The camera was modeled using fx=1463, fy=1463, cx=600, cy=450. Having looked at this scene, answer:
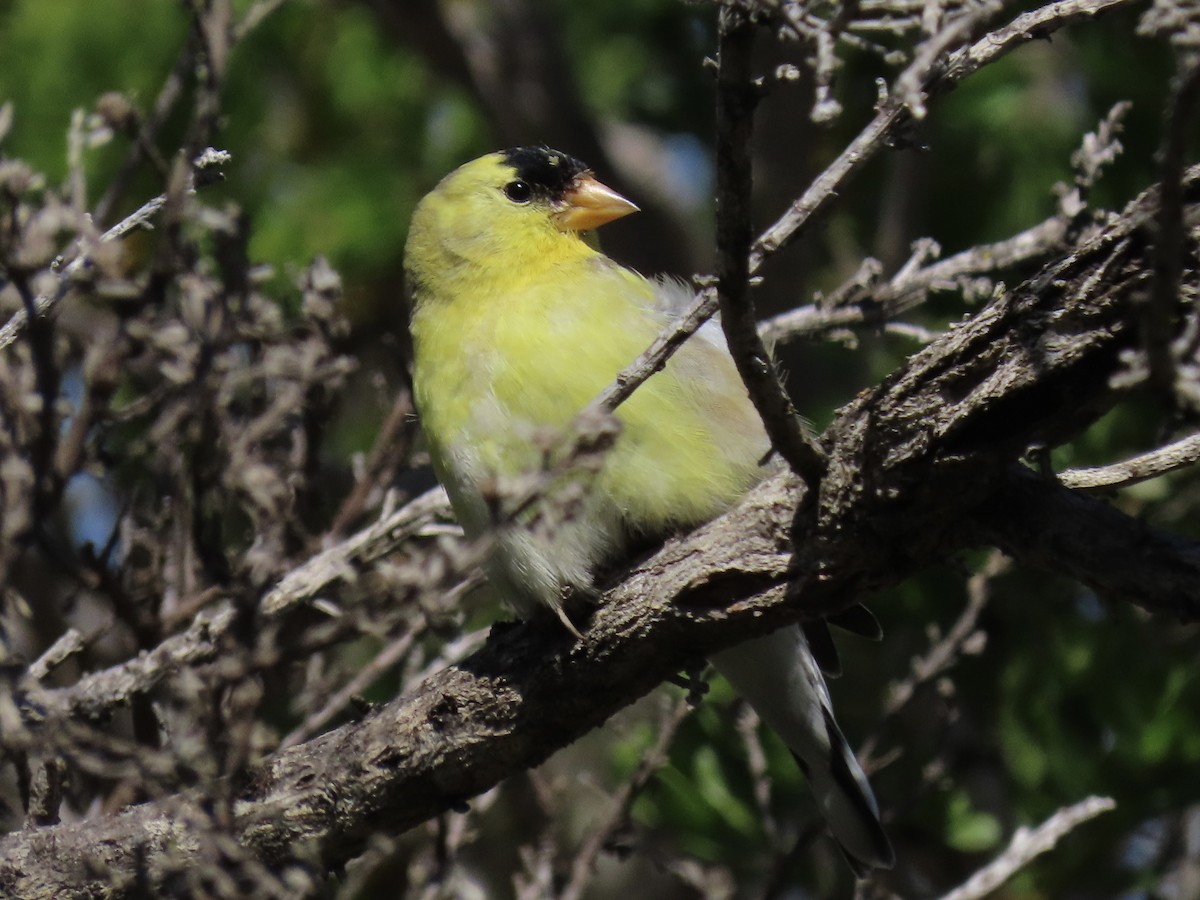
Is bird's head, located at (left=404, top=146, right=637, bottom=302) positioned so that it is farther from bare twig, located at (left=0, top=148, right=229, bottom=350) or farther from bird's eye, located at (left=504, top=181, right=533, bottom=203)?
bare twig, located at (left=0, top=148, right=229, bottom=350)

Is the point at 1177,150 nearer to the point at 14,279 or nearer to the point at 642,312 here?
the point at 14,279

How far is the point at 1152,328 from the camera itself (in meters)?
1.46

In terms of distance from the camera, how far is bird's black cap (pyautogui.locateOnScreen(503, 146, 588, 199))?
155 inches

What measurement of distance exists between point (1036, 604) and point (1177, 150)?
3.29 m

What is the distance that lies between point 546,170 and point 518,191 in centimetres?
10

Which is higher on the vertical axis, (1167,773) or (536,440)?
(536,440)

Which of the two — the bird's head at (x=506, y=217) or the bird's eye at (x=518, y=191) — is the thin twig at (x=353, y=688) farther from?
the bird's eye at (x=518, y=191)

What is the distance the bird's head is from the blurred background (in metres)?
0.28

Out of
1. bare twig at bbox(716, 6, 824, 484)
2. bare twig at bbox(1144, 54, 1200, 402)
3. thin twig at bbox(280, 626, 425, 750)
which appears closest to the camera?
bare twig at bbox(1144, 54, 1200, 402)

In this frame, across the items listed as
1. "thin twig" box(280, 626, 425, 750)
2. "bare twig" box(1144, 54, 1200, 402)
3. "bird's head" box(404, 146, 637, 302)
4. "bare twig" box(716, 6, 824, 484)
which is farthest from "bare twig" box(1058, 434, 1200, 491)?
"bird's head" box(404, 146, 637, 302)

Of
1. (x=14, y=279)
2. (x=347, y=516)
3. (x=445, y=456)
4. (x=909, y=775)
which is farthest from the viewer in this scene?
(x=909, y=775)

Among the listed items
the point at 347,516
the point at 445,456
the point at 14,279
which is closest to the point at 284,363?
the point at 14,279

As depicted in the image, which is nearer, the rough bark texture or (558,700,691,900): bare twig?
the rough bark texture

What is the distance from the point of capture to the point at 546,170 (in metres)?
3.97
